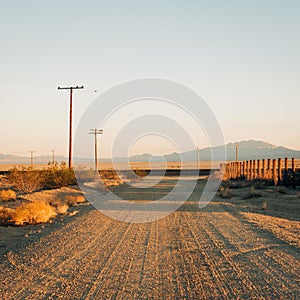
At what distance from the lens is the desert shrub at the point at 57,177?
145 ft

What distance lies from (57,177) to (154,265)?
35.0 meters

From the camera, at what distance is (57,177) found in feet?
146

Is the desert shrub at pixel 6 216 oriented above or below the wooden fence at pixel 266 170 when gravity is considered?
below

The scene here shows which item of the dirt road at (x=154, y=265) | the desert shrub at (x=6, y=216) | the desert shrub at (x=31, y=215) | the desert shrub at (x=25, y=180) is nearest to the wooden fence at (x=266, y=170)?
the desert shrub at (x=25, y=180)

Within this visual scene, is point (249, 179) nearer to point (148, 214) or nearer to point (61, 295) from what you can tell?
point (148, 214)

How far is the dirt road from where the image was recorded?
835 centimetres

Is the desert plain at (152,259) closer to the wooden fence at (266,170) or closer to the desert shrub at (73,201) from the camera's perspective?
the desert shrub at (73,201)

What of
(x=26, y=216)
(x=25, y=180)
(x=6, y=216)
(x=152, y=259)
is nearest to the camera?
(x=152, y=259)

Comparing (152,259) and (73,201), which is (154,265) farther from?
(73,201)

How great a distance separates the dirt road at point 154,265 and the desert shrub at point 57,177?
27.3 metres

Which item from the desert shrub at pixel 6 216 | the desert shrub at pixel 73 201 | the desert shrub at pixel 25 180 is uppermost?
the desert shrub at pixel 25 180

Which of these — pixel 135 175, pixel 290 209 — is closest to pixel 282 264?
pixel 290 209

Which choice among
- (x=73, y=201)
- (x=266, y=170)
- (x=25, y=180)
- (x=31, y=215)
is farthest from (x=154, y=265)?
(x=266, y=170)

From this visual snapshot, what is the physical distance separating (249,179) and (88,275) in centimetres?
4322
